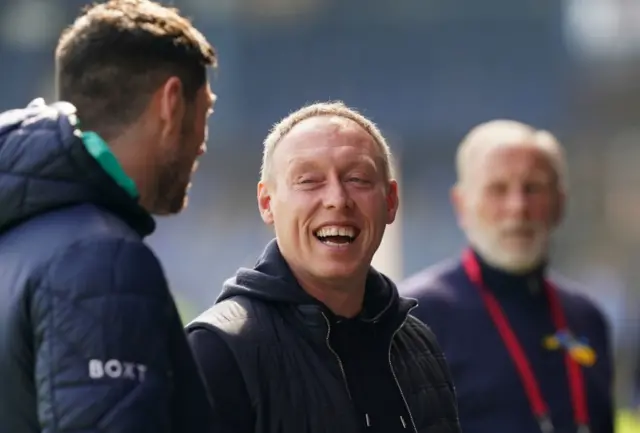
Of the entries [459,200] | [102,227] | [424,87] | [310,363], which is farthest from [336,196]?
[424,87]

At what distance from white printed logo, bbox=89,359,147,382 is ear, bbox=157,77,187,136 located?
49cm

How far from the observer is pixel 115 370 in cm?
234

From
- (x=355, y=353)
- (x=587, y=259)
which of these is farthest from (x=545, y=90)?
(x=355, y=353)

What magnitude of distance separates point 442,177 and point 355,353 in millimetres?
22749

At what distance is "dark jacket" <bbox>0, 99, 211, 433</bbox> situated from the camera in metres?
2.33

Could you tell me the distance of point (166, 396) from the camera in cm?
240

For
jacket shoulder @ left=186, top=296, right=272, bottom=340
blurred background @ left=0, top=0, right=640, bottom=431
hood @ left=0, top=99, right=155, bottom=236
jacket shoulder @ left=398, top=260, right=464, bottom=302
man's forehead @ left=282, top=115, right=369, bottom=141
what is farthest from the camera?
blurred background @ left=0, top=0, right=640, bottom=431

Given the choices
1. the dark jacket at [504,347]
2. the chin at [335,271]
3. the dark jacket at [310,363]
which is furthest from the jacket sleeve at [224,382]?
the dark jacket at [504,347]

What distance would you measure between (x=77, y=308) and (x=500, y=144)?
286cm

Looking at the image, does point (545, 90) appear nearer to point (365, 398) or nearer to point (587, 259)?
point (587, 259)

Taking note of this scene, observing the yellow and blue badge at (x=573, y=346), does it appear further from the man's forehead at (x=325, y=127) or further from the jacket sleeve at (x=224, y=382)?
the jacket sleeve at (x=224, y=382)

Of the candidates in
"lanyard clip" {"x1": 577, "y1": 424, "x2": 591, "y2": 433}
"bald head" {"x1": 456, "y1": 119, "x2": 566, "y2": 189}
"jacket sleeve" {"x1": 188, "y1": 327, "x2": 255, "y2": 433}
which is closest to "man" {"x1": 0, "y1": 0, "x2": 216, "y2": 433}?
"jacket sleeve" {"x1": 188, "y1": 327, "x2": 255, "y2": 433}

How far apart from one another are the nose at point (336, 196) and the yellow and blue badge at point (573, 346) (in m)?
1.77

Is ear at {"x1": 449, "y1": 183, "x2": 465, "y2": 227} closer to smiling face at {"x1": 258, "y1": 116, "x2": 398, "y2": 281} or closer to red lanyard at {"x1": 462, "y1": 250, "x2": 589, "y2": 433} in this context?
red lanyard at {"x1": 462, "y1": 250, "x2": 589, "y2": 433}
